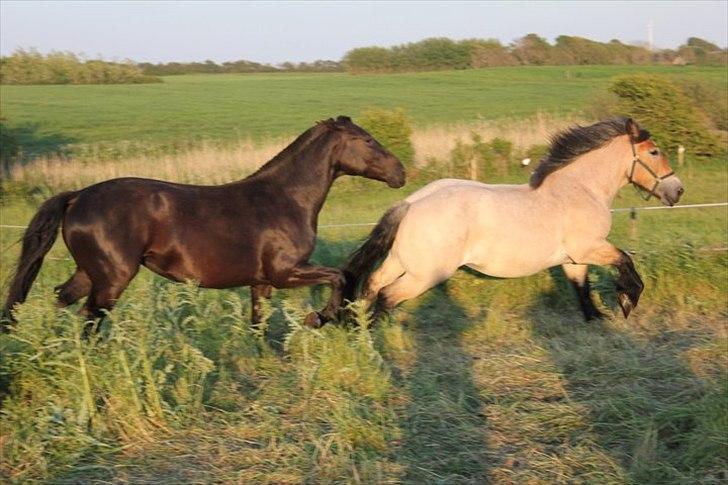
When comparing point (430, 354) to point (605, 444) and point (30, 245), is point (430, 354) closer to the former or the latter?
point (605, 444)

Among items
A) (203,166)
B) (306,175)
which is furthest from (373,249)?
(203,166)

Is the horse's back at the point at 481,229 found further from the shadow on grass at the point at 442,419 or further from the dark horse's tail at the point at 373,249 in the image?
the shadow on grass at the point at 442,419

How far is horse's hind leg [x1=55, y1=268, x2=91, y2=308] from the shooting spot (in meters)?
5.64

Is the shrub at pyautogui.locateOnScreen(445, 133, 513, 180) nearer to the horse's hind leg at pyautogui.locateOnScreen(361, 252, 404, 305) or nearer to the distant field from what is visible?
the horse's hind leg at pyautogui.locateOnScreen(361, 252, 404, 305)

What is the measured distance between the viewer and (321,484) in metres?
3.58

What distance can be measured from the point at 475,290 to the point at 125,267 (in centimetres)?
325

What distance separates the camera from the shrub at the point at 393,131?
49.9 ft

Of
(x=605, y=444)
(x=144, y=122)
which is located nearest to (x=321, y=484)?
(x=605, y=444)

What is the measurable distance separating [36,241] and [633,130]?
4.55 meters

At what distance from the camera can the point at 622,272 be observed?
251 inches

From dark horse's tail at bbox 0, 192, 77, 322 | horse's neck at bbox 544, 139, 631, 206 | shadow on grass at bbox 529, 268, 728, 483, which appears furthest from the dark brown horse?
shadow on grass at bbox 529, 268, 728, 483

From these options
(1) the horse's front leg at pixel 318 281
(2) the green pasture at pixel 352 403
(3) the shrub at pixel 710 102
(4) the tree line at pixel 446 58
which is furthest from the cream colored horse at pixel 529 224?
(4) the tree line at pixel 446 58

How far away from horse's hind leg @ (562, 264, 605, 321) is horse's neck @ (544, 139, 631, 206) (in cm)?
57

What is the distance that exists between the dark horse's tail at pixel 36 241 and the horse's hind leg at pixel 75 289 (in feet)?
1.10
